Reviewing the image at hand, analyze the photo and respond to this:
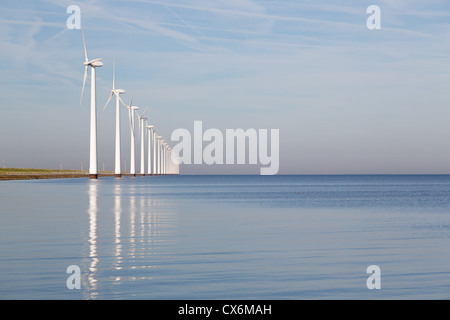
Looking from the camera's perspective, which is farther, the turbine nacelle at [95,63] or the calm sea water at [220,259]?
the turbine nacelle at [95,63]

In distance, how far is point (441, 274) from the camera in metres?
17.2

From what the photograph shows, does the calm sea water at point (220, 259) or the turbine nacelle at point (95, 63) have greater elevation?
the turbine nacelle at point (95, 63)

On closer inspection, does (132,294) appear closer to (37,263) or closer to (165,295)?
(165,295)

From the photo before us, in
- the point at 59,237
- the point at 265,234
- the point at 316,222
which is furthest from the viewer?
the point at 316,222

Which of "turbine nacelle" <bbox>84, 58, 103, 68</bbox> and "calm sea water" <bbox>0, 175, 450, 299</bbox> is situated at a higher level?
"turbine nacelle" <bbox>84, 58, 103, 68</bbox>

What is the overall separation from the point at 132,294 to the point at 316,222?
24386 mm

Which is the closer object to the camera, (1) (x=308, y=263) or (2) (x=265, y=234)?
(1) (x=308, y=263)

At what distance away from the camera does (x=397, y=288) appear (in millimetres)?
14977

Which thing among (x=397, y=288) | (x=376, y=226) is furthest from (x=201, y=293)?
(x=376, y=226)

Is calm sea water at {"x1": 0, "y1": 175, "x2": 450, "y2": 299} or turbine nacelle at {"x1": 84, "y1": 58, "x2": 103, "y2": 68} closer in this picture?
calm sea water at {"x1": 0, "y1": 175, "x2": 450, "y2": 299}

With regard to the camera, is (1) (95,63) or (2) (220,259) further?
(1) (95,63)

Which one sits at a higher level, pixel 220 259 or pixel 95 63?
pixel 95 63
